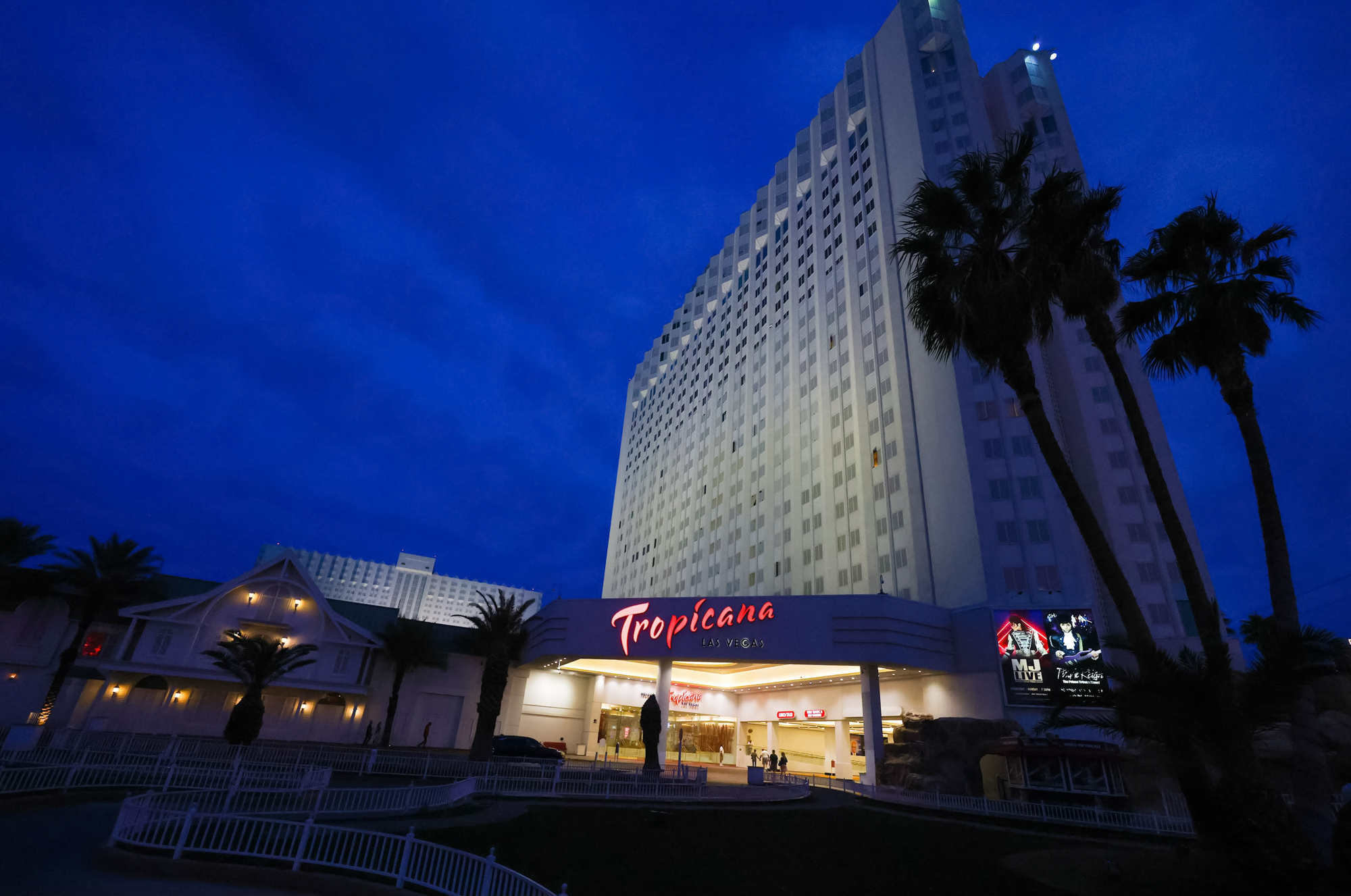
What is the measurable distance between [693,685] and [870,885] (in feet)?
118

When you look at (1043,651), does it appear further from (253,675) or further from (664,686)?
(253,675)

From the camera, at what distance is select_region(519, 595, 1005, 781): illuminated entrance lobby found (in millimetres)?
35750

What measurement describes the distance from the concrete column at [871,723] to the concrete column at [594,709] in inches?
799

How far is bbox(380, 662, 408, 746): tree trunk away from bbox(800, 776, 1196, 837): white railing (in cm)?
3026

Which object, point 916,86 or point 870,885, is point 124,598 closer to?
point 870,885

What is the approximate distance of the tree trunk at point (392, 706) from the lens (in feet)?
133

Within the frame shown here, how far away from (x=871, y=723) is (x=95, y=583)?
4609cm

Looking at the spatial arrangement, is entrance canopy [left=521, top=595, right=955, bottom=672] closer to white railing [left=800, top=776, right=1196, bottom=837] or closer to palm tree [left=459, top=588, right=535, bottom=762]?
palm tree [left=459, top=588, right=535, bottom=762]

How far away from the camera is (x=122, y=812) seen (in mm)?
11641

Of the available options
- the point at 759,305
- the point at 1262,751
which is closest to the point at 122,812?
the point at 1262,751

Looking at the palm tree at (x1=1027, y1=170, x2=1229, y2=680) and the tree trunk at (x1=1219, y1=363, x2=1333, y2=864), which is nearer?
the tree trunk at (x1=1219, y1=363, x2=1333, y2=864)

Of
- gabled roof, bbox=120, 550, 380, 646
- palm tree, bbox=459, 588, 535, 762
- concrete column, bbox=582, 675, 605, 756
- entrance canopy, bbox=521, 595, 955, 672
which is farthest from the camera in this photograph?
concrete column, bbox=582, 675, 605, 756

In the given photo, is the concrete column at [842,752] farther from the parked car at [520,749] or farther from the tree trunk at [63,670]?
the tree trunk at [63,670]

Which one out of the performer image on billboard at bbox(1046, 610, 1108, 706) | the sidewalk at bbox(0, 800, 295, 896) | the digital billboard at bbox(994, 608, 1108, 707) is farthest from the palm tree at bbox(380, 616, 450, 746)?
the performer image on billboard at bbox(1046, 610, 1108, 706)
